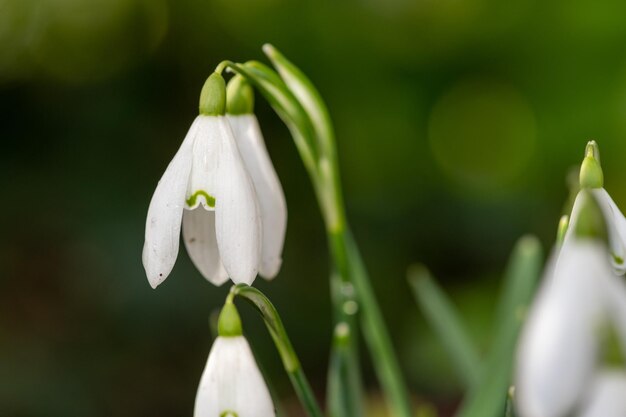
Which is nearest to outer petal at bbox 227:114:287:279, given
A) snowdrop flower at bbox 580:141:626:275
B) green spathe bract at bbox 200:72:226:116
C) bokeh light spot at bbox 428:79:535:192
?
green spathe bract at bbox 200:72:226:116

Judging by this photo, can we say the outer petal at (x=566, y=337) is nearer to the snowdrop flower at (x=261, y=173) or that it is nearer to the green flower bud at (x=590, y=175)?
the green flower bud at (x=590, y=175)

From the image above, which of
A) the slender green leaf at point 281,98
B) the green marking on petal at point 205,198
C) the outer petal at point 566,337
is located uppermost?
the slender green leaf at point 281,98

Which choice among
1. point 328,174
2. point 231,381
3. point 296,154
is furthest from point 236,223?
point 296,154

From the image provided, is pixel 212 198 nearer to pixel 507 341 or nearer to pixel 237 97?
pixel 237 97

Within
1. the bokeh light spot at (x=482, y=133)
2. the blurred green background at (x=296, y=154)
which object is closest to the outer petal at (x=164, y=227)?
the blurred green background at (x=296, y=154)

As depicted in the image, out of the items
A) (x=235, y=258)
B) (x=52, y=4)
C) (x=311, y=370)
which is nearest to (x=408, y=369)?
(x=311, y=370)

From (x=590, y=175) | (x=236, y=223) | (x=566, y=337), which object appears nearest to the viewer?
(x=566, y=337)
